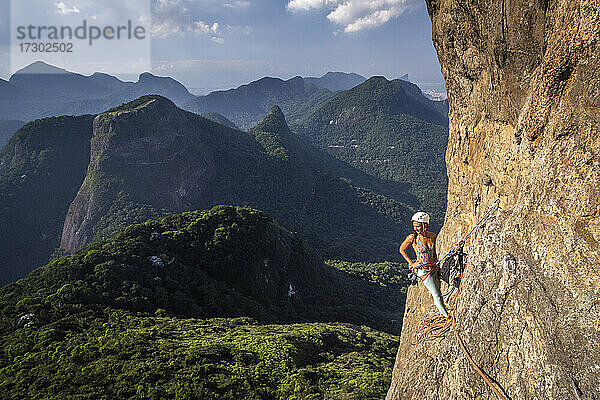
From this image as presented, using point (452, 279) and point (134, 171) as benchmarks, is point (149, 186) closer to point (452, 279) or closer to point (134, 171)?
point (134, 171)

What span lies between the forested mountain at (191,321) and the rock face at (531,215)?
48.2 feet

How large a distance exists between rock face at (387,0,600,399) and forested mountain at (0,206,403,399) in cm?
1470

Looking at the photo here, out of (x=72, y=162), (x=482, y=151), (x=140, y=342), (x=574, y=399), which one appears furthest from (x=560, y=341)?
(x=72, y=162)

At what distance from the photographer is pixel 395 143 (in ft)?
554

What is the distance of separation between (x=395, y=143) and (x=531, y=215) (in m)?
170

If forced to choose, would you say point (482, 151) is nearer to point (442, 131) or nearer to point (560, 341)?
point (560, 341)

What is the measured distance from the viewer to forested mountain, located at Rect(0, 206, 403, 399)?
1991cm

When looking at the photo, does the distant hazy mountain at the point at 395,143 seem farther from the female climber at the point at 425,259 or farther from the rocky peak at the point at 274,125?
the female climber at the point at 425,259

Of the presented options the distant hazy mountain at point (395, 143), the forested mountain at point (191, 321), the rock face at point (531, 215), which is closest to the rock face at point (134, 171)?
the forested mountain at point (191, 321)

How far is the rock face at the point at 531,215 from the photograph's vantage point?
250 inches

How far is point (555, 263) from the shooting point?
677 cm

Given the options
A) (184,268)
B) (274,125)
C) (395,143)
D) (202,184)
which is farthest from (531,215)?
(395,143)

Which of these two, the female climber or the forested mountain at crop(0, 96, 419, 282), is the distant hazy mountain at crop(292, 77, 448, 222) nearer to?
the forested mountain at crop(0, 96, 419, 282)

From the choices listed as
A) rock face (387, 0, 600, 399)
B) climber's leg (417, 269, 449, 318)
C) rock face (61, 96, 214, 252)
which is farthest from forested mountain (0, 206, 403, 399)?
rock face (61, 96, 214, 252)
